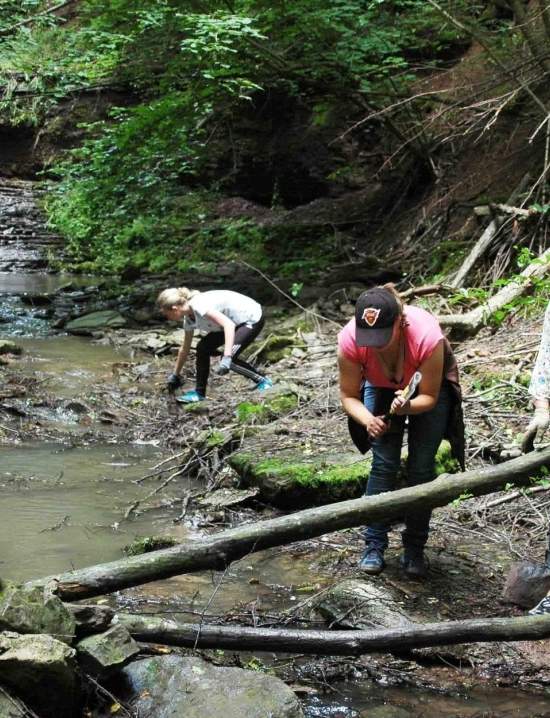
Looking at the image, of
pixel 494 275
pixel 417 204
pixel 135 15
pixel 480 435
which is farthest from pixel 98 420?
pixel 417 204

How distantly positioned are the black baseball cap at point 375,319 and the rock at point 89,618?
156cm

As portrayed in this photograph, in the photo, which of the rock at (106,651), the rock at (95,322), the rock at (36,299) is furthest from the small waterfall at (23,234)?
the rock at (106,651)

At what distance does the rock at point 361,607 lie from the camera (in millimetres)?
3814

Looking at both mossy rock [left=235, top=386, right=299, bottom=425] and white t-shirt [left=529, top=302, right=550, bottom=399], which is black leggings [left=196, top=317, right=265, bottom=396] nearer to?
mossy rock [left=235, top=386, right=299, bottom=425]

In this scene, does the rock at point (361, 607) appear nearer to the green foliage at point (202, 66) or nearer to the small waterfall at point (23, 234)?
the green foliage at point (202, 66)

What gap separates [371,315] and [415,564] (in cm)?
137

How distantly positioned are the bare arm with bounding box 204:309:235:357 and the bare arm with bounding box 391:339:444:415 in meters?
4.05

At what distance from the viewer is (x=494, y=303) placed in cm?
810

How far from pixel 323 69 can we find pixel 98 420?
663 centimetres

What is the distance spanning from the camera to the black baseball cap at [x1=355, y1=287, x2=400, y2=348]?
3.79 meters

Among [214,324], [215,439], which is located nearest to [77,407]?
[214,324]

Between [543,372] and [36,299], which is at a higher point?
[543,372]

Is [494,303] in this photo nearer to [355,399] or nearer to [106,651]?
[355,399]

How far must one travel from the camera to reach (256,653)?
Result: 3656 mm
